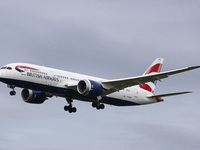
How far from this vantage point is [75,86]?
172ft

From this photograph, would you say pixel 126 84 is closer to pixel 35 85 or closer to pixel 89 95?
pixel 89 95

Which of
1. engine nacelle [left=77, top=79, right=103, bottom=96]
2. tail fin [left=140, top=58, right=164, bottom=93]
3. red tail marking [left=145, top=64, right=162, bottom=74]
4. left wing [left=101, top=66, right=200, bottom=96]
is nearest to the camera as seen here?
left wing [left=101, top=66, right=200, bottom=96]

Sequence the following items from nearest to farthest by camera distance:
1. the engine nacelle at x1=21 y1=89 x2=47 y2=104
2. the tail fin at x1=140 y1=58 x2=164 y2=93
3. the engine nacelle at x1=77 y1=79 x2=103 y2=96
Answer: the engine nacelle at x1=77 y1=79 x2=103 y2=96
the engine nacelle at x1=21 y1=89 x2=47 y2=104
the tail fin at x1=140 y1=58 x2=164 y2=93

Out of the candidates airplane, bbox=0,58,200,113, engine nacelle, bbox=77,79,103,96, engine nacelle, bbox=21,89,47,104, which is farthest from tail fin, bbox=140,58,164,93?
engine nacelle, bbox=21,89,47,104

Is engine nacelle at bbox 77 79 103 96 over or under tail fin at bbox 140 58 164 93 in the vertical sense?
under

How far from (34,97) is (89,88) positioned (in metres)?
8.56

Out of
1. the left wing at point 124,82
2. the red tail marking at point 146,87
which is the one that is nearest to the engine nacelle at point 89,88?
the left wing at point 124,82

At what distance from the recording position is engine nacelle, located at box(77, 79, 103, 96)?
5138 cm

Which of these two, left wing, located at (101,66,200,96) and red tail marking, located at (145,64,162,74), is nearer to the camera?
left wing, located at (101,66,200,96)

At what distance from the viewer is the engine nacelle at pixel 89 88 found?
5138 centimetres

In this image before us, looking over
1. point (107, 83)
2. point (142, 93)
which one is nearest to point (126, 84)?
point (107, 83)

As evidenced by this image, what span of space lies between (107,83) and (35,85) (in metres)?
8.31

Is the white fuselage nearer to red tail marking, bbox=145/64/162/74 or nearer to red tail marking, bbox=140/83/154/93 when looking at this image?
red tail marking, bbox=140/83/154/93

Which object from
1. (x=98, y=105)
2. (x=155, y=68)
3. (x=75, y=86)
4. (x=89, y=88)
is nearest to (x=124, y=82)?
(x=89, y=88)
